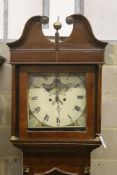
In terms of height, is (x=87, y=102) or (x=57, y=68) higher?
(x=57, y=68)

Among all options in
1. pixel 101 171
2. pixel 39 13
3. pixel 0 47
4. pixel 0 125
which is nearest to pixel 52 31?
Answer: pixel 39 13

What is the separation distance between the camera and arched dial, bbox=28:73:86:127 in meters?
1.70

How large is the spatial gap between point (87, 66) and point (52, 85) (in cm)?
18

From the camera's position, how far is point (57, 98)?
171 cm

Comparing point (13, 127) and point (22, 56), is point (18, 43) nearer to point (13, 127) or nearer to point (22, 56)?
point (22, 56)

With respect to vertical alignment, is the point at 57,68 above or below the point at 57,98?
above

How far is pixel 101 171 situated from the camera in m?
2.00

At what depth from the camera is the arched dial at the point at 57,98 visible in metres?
1.70

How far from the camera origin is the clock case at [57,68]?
167 centimetres

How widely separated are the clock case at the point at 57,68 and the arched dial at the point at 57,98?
3 centimetres

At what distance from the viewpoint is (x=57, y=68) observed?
1.70 meters

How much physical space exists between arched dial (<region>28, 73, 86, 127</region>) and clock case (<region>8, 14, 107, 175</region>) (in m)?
0.03

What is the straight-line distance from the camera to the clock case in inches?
65.7

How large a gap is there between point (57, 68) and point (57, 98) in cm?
13
